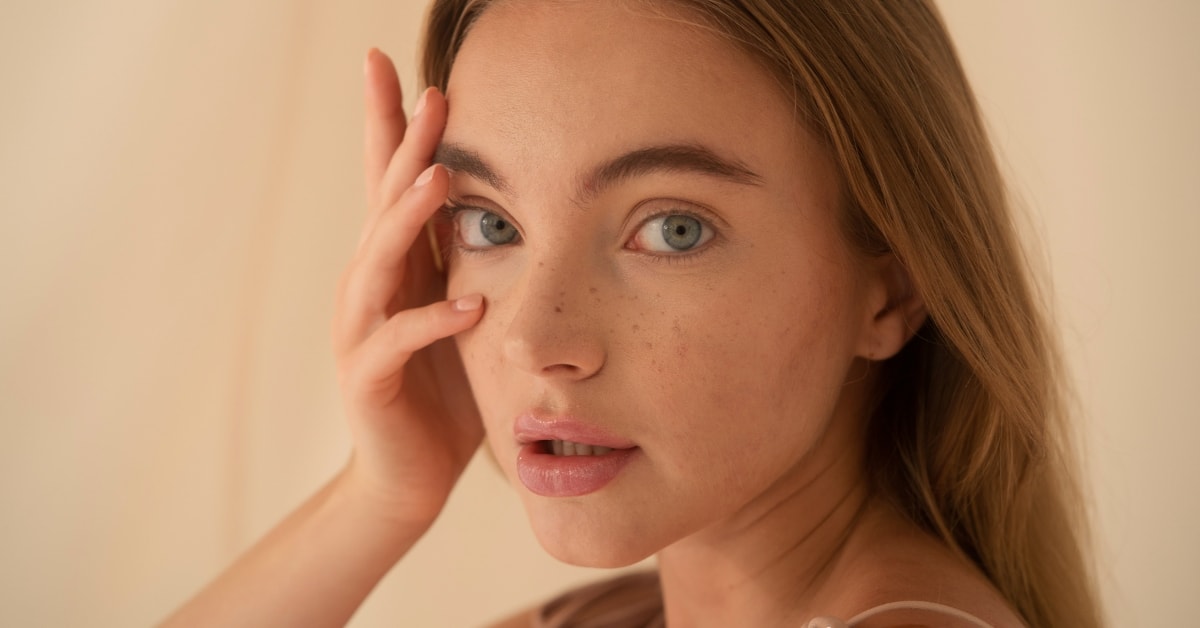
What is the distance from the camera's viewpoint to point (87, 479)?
8.30ft

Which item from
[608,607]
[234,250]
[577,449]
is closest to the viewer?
[577,449]

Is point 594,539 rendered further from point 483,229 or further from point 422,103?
point 422,103

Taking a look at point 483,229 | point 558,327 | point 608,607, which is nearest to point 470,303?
point 483,229

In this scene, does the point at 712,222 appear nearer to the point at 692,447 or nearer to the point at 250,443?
the point at 692,447

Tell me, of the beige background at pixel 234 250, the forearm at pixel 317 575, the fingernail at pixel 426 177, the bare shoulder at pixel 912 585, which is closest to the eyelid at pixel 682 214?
the fingernail at pixel 426 177

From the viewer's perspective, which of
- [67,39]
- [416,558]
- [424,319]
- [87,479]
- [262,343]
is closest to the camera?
[424,319]

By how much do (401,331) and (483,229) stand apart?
7.4 inches

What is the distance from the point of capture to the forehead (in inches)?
55.4

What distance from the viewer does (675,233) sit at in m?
1.42

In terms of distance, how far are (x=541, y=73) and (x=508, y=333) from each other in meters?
0.32

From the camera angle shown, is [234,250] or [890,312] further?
[234,250]

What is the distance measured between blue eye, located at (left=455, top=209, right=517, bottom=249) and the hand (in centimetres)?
4

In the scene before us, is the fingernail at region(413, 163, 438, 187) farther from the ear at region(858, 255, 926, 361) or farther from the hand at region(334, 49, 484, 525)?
the ear at region(858, 255, 926, 361)

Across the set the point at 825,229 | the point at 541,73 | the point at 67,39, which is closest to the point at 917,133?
the point at 825,229
